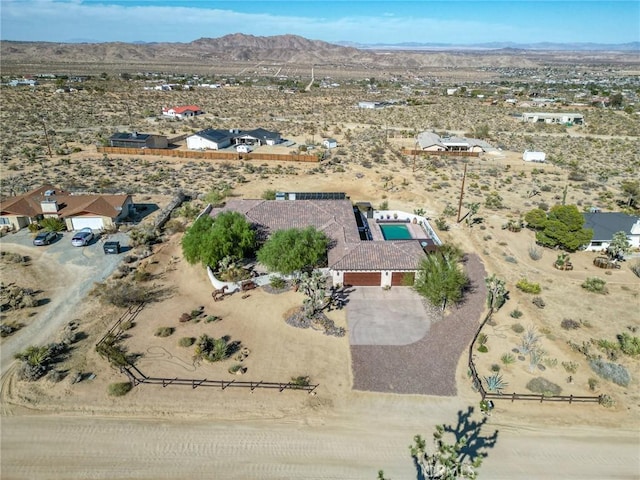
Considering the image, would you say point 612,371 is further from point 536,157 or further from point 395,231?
point 536,157

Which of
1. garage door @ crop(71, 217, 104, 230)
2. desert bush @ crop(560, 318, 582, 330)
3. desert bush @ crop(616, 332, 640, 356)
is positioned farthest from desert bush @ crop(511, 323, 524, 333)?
garage door @ crop(71, 217, 104, 230)

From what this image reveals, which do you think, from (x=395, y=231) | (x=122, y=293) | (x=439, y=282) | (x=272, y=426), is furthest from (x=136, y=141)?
(x=272, y=426)

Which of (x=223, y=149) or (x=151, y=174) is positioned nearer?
(x=151, y=174)

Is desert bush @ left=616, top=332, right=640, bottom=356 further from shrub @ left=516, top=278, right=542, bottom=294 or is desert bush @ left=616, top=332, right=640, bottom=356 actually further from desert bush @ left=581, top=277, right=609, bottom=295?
shrub @ left=516, top=278, right=542, bottom=294

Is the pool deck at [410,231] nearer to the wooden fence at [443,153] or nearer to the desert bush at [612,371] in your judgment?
the desert bush at [612,371]

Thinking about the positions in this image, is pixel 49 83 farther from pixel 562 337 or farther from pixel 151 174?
pixel 562 337

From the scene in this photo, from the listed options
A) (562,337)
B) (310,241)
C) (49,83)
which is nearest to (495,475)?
(562,337)
